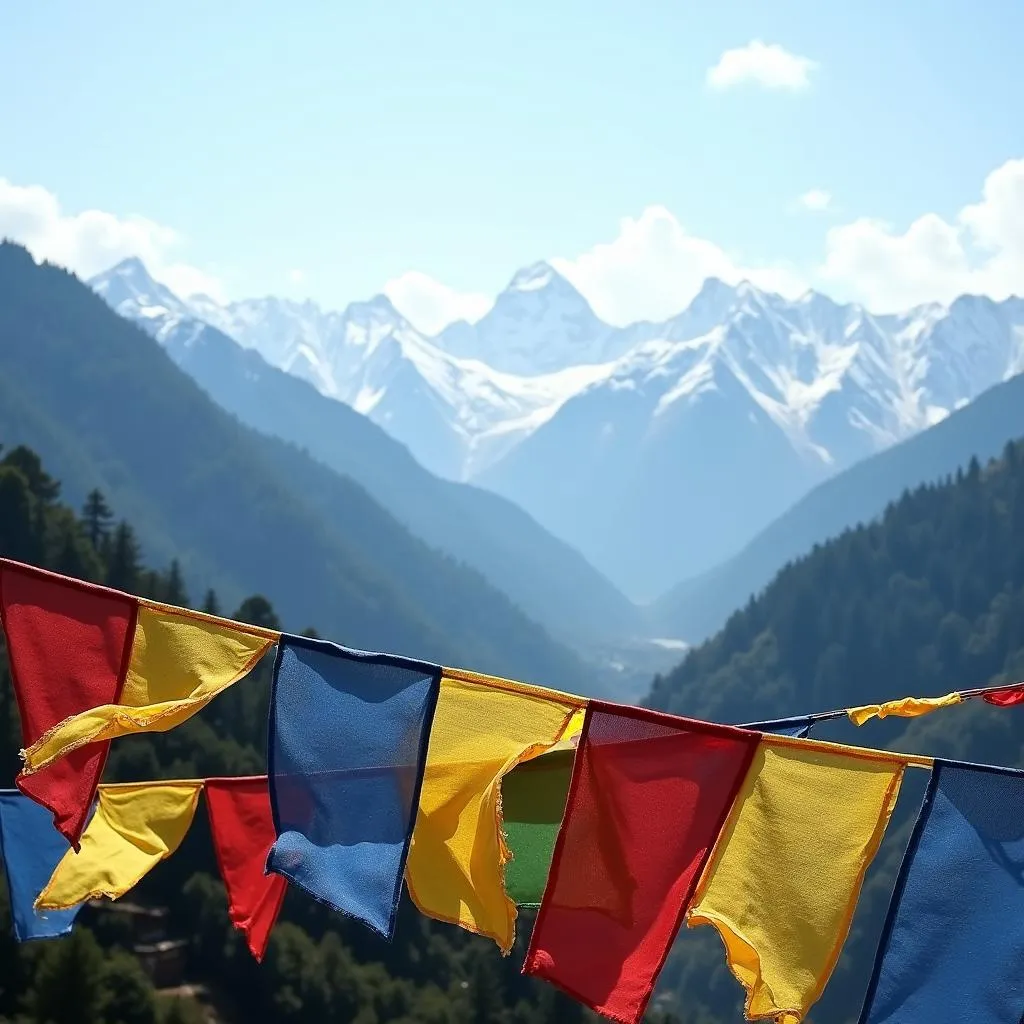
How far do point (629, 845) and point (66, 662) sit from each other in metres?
4.93

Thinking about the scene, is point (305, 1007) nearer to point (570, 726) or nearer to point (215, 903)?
point (215, 903)

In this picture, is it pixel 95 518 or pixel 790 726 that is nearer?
pixel 790 726

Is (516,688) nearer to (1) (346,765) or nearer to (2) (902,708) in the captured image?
(1) (346,765)

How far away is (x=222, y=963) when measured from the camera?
7819 cm

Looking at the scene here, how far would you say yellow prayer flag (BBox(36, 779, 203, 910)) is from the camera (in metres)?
17.8

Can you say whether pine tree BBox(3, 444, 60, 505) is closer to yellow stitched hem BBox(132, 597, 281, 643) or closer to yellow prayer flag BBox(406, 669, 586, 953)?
yellow stitched hem BBox(132, 597, 281, 643)

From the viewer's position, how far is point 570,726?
43.6 ft

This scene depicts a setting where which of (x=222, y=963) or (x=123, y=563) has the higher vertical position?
Answer: (x=123, y=563)

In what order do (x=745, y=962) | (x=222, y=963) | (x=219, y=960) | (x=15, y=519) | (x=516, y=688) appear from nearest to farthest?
1. (x=745, y=962)
2. (x=516, y=688)
3. (x=222, y=963)
4. (x=219, y=960)
5. (x=15, y=519)

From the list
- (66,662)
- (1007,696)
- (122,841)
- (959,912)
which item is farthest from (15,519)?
(959,912)

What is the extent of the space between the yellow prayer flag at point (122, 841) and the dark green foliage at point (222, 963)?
4047 centimetres

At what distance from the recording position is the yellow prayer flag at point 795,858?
11828 millimetres

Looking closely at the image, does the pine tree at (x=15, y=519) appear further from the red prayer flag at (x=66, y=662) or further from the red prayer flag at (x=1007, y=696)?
the red prayer flag at (x=1007, y=696)

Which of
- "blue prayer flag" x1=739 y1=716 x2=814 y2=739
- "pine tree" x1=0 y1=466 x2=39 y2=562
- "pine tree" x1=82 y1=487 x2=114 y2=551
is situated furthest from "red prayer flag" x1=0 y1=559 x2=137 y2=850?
"pine tree" x1=82 y1=487 x2=114 y2=551
